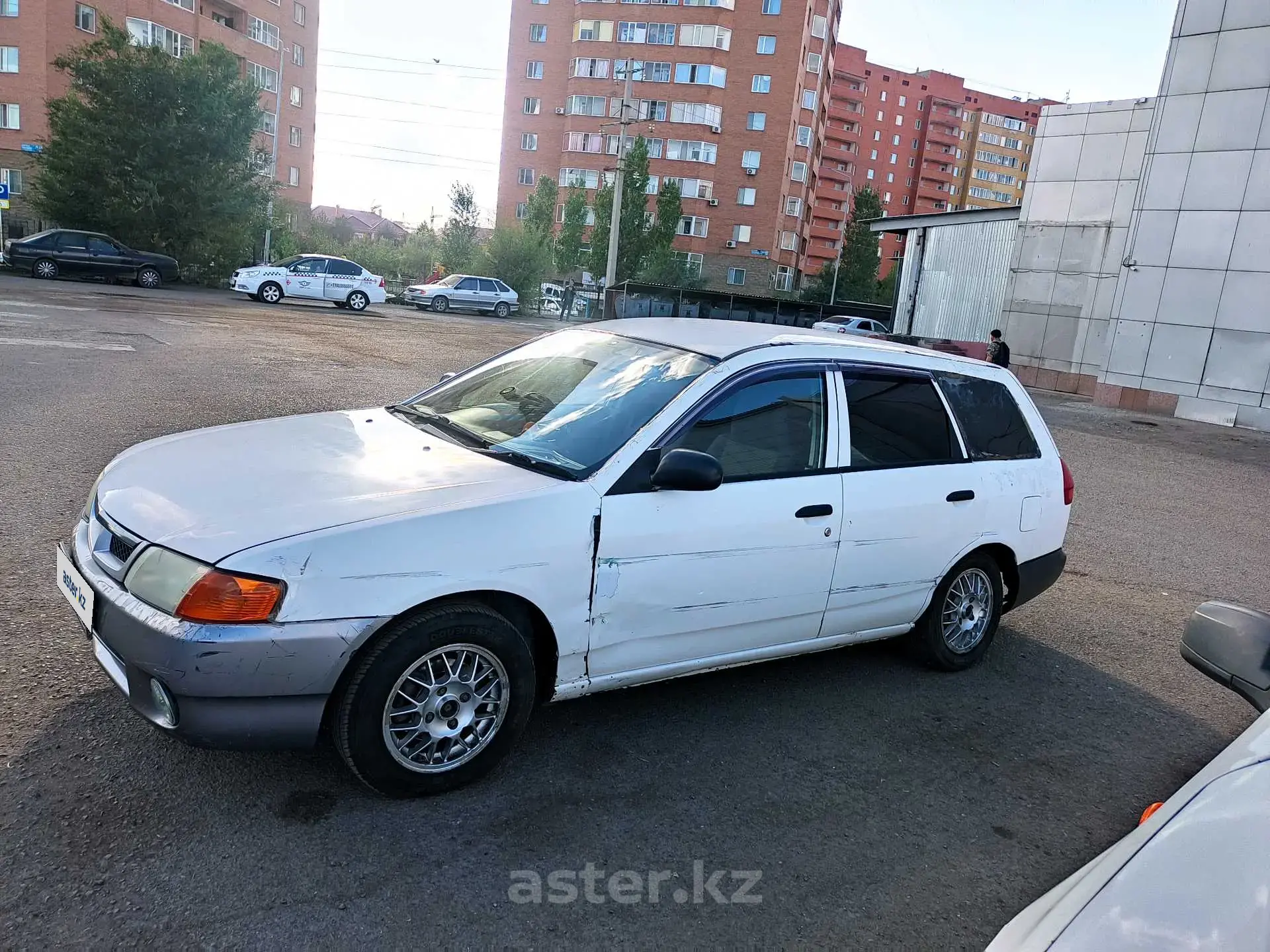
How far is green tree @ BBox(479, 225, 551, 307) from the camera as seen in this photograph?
1895 inches

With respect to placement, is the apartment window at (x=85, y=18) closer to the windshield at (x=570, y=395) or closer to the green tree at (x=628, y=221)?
the green tree at (x=628, y=221)

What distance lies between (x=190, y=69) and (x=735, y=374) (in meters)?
34.8

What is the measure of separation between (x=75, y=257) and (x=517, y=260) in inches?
914

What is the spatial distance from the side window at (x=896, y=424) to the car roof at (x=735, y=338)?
0.17 m

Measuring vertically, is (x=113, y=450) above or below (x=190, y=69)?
below

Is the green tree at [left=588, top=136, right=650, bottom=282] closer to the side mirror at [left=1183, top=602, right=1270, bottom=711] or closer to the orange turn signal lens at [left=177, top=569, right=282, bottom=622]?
the orange turn signal lens at [left=177, top=569, right=282, bottom=622]

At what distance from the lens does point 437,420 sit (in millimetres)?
4355

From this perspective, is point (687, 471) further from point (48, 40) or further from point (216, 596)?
point (48, 40)

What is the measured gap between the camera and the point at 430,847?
2.98 metres

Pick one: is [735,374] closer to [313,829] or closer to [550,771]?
[550,771]

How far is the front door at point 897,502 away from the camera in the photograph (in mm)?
4250

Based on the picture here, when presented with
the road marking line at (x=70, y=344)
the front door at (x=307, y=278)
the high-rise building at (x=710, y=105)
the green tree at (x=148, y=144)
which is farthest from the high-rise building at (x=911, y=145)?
the road marking line at (x=70, y=344)

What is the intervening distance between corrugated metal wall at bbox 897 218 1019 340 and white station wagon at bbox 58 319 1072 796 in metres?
27.6

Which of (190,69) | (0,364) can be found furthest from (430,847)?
(190,69)
